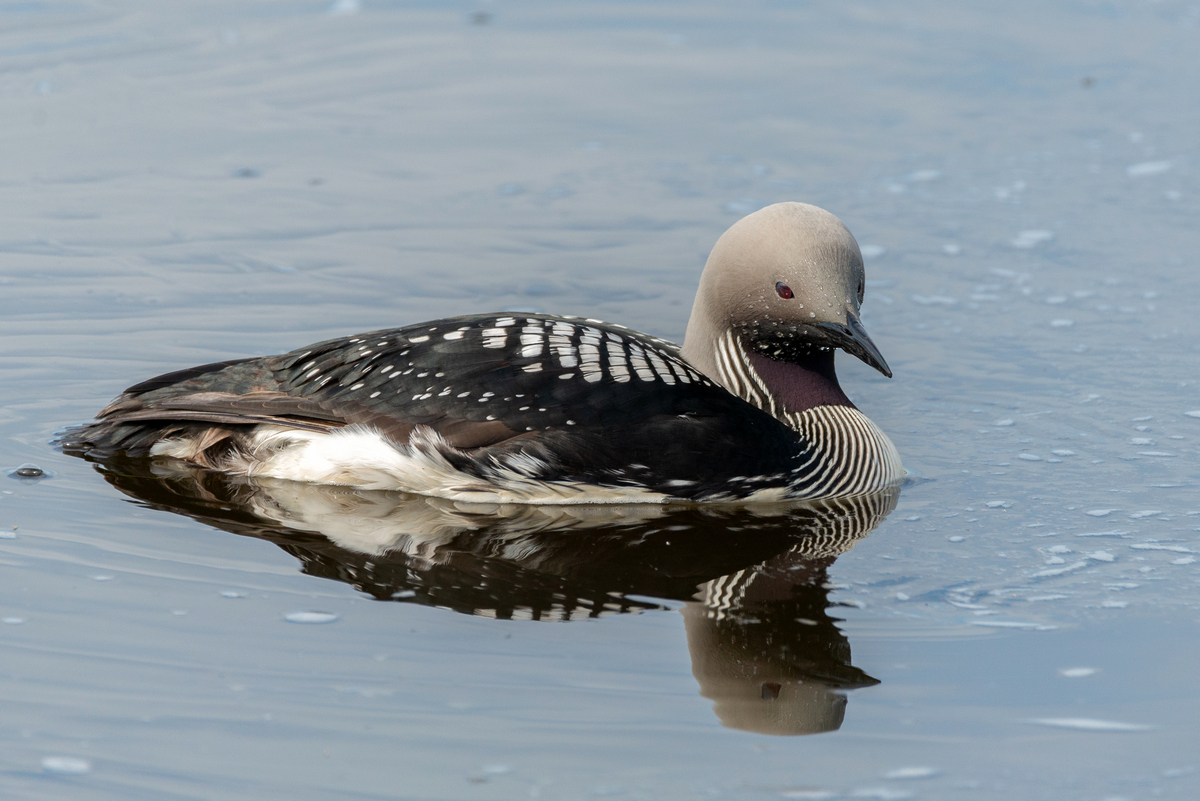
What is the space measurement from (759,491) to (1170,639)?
136cm

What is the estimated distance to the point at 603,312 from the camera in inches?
243

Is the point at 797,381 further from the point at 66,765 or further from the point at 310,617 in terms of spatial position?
the point at 66,765

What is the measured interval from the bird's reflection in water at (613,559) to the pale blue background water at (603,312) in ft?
0.31

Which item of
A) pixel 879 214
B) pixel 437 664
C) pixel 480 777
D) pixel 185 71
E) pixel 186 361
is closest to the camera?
pixel 480 777

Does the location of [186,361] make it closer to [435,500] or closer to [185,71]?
[435,500]

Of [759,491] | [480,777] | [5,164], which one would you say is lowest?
[480,777]

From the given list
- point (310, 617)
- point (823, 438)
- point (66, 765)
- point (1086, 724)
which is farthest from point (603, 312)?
point (66, 765)

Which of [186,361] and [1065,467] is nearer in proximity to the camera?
[1065,467]

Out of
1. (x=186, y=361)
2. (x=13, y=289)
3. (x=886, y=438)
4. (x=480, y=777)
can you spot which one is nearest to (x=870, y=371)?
(x=886, y=438)

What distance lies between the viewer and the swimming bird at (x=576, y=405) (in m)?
4.52

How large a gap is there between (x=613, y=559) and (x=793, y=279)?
108cm

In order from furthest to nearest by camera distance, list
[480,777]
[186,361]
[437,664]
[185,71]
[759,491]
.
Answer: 1. [185,71]
2. [186,361]
3. [759,491]
4. [437,664]
5. [480,777]

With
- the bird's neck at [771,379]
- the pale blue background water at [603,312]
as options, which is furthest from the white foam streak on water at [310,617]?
the bird's neck at [771,379]

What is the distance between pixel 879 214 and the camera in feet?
23.6
